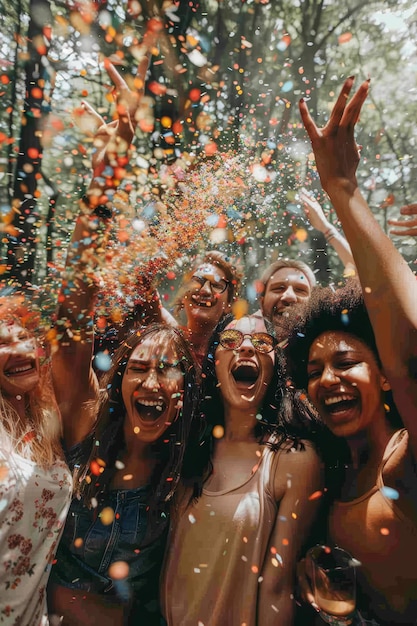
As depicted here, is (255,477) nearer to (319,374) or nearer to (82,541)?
(319,374)

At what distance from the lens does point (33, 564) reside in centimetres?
137

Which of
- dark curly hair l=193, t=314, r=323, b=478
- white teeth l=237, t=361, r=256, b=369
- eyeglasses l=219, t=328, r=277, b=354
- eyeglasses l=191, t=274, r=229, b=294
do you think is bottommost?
dark curly hair l=193, t=314, r=323, b=478

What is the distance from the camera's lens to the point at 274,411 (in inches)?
63.4

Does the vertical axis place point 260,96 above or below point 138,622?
above

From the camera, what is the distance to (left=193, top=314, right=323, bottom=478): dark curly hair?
1.56 m

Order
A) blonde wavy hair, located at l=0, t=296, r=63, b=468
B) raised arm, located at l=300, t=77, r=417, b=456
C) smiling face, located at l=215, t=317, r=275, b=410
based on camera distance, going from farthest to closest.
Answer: smiling face, located at l=215, t=317, r=275, b=410, blonde wavy hair, located at l=0, t=296, r=63, b=468, raised arm, located at l=300, t=77, r=417, b=456

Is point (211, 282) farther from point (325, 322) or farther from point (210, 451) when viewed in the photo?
point (210, 451)

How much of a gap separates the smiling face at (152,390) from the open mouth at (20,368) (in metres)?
0.35

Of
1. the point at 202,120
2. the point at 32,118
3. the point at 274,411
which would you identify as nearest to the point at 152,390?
the point at 274,411

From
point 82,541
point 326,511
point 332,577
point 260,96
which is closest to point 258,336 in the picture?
point 326,511

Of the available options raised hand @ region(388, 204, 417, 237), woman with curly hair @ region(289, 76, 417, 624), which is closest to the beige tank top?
woman with curly hair @ region(289, 76, 417, 624)

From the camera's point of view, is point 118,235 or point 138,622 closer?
point 138,622

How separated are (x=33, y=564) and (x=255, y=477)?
784 mm

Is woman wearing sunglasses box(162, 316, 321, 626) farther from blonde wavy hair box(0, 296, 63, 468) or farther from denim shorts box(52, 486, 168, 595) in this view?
blonde wavy hair box(0, 296, 63, 468)
